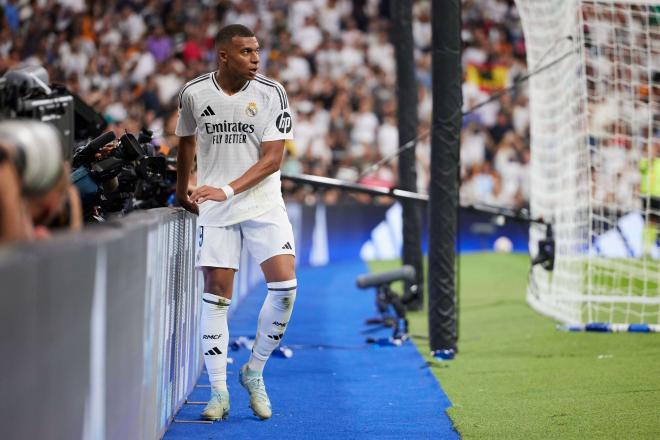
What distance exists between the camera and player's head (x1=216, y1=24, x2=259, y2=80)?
689 centimetres

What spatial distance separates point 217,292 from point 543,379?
9.18ft

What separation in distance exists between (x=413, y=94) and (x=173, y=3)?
40.7 feet

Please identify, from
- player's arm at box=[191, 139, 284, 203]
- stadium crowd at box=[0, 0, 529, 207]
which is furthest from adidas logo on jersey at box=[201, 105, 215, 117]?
stadium crowd at box=[0, 0, 529, 207]

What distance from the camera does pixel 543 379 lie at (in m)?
8.50

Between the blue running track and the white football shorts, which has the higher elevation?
the white football shorts

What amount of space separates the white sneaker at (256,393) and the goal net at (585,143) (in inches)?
201

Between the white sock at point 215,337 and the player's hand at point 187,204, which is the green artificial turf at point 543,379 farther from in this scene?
the player's hand at point 187,204

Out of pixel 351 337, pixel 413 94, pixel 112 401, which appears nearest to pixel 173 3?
pixel 413 94

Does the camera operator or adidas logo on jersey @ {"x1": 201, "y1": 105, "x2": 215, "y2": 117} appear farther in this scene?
adidas logo on jersey @ {"x1": 201, "y1": 105, "x2": 215, "y2": 117}

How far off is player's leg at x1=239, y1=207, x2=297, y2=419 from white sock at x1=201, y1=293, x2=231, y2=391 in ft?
0.65

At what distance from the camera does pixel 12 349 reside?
2998 mm

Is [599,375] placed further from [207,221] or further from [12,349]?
[12,349]

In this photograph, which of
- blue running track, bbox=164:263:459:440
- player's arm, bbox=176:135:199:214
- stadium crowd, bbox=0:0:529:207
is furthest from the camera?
stadium crowd, bbox=0:0:529:207

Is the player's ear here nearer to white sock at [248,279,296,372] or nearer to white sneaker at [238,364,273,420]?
white sock at [248,279,296,372]
